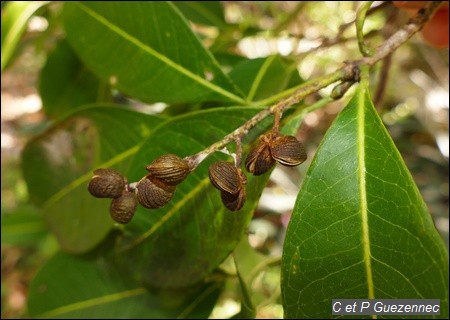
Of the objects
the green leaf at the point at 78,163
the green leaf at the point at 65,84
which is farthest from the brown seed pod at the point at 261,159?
the green leaf at the point at 65,84

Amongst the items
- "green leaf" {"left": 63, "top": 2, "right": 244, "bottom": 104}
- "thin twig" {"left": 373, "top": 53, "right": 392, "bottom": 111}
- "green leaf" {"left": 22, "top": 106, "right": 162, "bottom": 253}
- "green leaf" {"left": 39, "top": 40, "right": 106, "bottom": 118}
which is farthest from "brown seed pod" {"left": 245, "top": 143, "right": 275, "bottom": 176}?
"green leaf" {"left": 39, "top": 40, "right": 106, "bottom": 118}

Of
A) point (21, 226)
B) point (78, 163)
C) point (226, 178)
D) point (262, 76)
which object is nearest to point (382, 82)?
point (262, 76)

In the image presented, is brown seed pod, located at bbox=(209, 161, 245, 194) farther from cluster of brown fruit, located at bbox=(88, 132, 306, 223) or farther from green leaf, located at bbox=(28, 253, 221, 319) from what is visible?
green leaf, located at bbox=(28, 253, 221, 319)

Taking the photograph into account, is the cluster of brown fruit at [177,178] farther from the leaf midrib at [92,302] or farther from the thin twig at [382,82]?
the thin twig at [382,82]

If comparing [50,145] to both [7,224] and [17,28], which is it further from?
[7,224]

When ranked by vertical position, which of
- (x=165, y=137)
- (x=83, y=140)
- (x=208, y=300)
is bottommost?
(x=208, y=300)

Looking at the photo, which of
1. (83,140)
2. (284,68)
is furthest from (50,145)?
(284,68)
